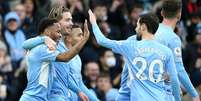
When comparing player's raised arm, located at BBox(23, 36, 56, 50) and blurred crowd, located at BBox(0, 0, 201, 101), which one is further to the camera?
blurred crowd, located at BBox(0, 0, 201, 101)

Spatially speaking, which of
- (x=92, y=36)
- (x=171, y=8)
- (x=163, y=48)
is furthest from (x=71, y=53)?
(x=92, y=36)

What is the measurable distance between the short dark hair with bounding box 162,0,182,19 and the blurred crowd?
4573mm

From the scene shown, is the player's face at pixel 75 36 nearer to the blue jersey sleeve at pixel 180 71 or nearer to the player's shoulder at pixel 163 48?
the blue jersey sleeve at pixel 180 71

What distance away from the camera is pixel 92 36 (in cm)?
1817

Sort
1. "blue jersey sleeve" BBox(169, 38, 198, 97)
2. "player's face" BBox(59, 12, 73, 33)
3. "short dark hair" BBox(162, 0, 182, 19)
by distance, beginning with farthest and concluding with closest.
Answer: "player's face" BBox(59, 12, 73, 33) < "short dark hair" BBox(162, 0, 182, 19) < "blue jersey sleeve" BBox(169, 38, 198, 97)

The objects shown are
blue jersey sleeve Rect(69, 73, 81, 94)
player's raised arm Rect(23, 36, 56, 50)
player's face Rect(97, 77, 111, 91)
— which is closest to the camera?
player's raised arm Rect(23, 36, 56, 50)

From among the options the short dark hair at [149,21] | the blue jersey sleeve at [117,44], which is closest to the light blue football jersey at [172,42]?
the short dark hair at [149,21]

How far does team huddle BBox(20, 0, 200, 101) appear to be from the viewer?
11508 millimetres

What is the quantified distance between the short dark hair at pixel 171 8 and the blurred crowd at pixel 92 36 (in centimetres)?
457

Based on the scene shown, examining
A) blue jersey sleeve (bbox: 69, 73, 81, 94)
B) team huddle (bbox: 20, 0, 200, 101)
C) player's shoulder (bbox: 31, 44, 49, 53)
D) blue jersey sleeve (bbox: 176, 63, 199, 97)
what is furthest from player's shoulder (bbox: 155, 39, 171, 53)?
blue jersey sleeve (bbox: 69, 73, 81, 94)

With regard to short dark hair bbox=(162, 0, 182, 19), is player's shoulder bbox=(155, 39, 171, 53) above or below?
below

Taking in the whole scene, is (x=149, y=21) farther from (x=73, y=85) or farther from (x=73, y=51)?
(x=73, y=85)

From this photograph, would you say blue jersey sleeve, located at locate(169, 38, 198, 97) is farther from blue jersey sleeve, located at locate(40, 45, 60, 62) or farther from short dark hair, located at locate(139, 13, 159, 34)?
blue jersey sleeve, located at locate(40, 45, 60, 62)

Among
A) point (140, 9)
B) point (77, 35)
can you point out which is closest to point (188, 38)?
point (140, 9)
